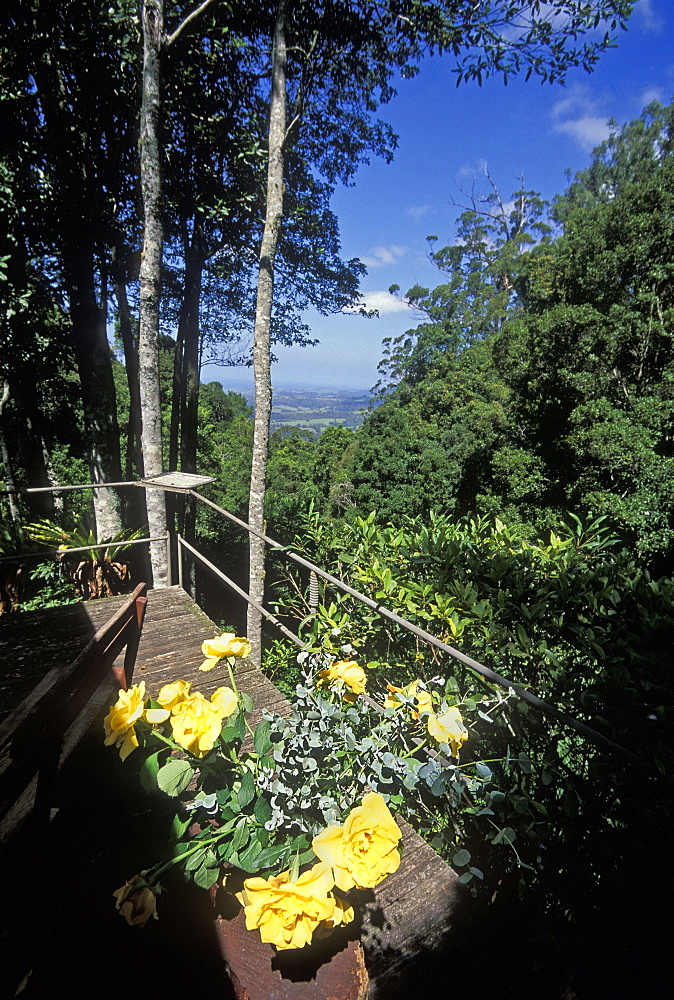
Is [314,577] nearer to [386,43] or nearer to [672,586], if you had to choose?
[672,586]

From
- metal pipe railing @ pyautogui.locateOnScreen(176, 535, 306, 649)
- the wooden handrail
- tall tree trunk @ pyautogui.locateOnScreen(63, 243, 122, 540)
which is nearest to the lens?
the wooden handrail

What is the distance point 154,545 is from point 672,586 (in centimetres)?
523

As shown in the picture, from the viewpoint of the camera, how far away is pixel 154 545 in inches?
212

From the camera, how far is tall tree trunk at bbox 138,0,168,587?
5066mm

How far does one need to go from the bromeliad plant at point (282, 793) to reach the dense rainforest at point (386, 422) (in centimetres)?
21

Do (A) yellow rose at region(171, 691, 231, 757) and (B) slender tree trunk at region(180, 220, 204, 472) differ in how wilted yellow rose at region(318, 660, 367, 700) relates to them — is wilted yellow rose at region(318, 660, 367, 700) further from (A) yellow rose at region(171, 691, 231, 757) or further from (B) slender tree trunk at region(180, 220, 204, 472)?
(B) slender tree trunk at region(180, 220, 204, 472)

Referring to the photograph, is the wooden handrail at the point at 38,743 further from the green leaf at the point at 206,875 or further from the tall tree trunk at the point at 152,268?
the tall tree trunk at the point at 152,268

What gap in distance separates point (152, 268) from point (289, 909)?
6.52 metres

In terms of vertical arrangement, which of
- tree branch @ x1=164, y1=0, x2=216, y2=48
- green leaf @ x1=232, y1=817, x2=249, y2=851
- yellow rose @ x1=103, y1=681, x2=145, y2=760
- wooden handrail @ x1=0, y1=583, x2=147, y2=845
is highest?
tree branch @ x1=164, y1=0, x2=216, y2=48

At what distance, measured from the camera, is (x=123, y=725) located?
79 centimetres

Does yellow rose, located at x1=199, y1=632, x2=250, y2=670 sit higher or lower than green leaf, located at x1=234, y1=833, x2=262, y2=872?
higher

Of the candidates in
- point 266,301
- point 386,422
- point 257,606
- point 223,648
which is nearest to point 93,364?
point 266,301

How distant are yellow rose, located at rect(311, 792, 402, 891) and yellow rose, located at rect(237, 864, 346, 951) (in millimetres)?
36

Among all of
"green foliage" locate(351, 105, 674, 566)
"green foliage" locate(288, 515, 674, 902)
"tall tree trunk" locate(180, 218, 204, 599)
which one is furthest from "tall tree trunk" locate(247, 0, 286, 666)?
"green foliage" locate(351, 105, 674, 566)
